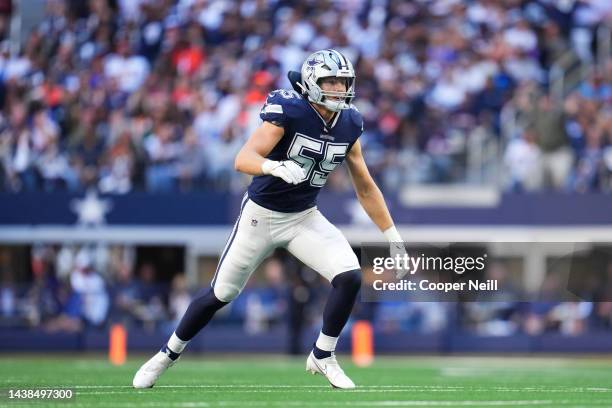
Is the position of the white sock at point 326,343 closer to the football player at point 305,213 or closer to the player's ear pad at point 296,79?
the football player at point 305,213

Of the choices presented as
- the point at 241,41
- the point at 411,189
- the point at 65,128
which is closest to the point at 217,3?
the point at 241,41

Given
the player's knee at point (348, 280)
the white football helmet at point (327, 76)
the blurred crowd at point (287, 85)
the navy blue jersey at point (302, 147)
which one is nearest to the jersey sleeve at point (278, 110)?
the navy blue jersey at point (302, 147)

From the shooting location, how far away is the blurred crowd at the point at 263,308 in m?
17.5

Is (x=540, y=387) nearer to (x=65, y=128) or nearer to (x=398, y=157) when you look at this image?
(x=398, y=157)

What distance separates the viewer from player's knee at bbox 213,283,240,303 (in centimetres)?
741

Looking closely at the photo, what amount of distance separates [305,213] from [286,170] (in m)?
0.81

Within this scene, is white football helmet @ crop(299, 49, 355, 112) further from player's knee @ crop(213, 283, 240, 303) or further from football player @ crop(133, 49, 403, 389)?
player's knee @ crop(213, 283, 240, 303)

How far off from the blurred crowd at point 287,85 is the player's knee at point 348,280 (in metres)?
9.41

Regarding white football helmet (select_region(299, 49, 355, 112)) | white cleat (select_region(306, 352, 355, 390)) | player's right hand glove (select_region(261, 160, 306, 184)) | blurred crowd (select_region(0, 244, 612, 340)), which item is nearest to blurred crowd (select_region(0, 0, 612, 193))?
blurred crowd (select_region(0, 244, 612, 340))

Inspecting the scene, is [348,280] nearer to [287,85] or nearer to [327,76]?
[327,76]

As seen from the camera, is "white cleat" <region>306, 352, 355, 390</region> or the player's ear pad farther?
the player's ear pad

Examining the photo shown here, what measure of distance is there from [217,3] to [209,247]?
391 centimetres

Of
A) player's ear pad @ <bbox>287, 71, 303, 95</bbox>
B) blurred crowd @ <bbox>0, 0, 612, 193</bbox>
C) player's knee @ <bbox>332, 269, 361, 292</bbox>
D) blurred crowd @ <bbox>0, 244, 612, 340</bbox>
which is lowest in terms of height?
blurred crowd @ <bbox>0, 244, 612, 340</bbox>

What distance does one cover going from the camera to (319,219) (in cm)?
758
